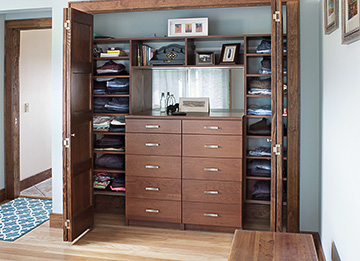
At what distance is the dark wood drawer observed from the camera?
3799 millimetres

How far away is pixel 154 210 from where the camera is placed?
3.89 meters

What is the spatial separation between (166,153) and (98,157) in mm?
1029

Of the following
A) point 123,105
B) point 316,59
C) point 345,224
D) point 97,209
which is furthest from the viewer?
point 97,209

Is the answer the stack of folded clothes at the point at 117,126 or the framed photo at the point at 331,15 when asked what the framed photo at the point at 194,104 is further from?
the framed photo at the point at 331,15

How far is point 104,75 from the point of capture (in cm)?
434

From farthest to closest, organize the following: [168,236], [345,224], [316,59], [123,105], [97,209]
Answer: [97,209] → [123,105] → [168,236] → [316,59] → [345,224]

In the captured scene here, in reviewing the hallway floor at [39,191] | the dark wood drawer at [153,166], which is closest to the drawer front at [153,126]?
the dark wood drawer at [153,166]

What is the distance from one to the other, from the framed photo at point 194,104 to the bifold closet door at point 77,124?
953 millimetres

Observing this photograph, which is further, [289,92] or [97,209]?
[97,209]

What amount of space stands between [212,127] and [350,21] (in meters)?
1.91

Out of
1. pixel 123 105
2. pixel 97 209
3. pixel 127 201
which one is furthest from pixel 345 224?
pixel 97 209

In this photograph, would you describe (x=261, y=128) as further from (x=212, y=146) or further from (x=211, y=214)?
(x=211, y=214)

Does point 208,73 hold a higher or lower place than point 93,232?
higher

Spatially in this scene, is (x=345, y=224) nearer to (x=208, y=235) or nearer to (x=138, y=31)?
(x=208, y=235)
